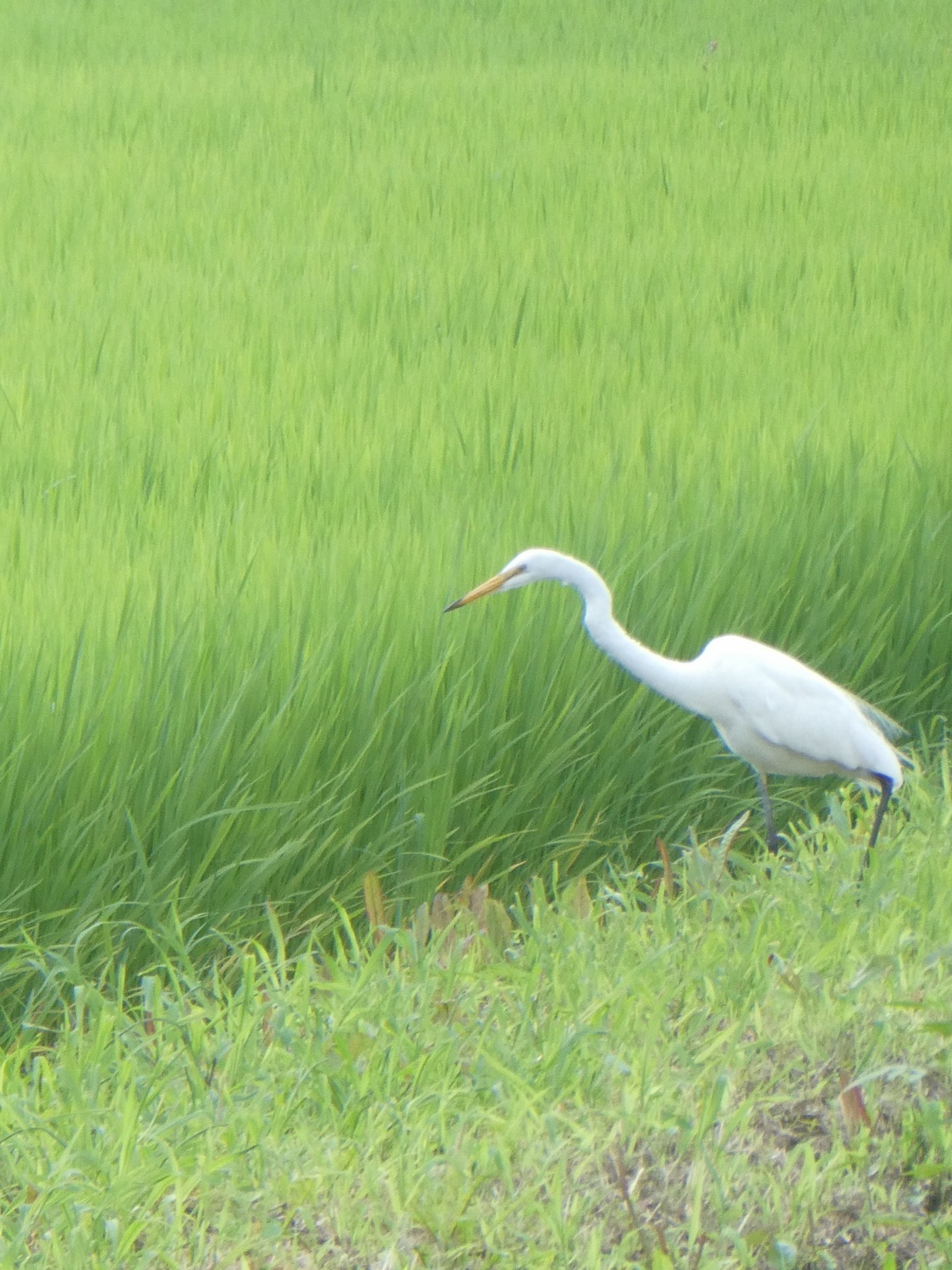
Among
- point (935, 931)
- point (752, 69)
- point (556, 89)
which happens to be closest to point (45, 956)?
point (935, 931)

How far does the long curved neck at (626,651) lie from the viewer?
8.00 ft

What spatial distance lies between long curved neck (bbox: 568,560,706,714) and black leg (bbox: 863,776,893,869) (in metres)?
0.30

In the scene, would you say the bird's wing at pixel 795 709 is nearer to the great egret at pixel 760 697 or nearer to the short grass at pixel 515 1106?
the great egret at pixel 760 697

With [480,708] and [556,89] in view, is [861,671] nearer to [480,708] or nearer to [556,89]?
[480,708]

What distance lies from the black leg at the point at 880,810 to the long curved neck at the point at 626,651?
0.30 meters

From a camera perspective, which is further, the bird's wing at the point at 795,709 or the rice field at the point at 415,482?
Answer: the bird's wing at the point at 795,709

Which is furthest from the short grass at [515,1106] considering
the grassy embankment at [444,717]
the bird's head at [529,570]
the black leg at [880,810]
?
the bird's head at [529,570]

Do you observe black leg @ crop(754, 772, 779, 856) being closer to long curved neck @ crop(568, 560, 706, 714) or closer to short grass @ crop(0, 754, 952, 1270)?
long curved neck @ crop(568, 560, 706, 714)

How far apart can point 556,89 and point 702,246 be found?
8.35 ft

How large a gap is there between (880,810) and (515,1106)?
982mm

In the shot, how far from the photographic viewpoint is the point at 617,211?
5.36m

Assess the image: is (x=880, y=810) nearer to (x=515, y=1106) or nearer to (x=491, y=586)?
(x=491, y=586)

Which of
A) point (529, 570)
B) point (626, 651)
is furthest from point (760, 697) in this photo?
point (529, 570)

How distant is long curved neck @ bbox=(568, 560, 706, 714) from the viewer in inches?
96.0
